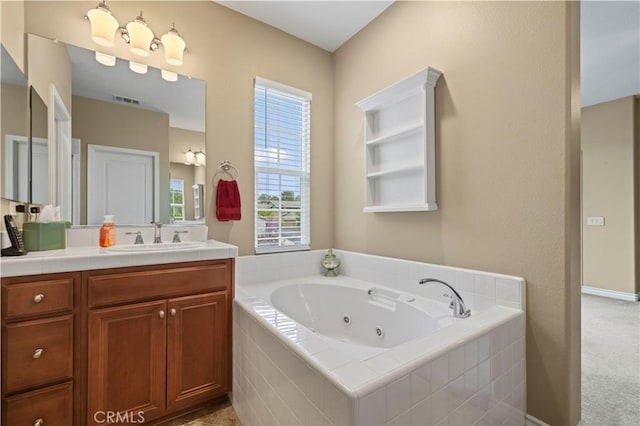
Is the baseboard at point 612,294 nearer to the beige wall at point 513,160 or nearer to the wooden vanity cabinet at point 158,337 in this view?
the beige wall at point 513,160

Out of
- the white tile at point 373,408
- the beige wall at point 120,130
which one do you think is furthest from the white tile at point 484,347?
the beige wall at point 120,130

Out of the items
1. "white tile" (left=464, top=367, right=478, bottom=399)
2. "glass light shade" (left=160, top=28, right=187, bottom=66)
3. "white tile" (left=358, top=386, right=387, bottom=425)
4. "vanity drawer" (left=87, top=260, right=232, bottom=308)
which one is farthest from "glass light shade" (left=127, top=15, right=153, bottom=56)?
"white tile" (left=464, top=367, right=478, bottom=399)

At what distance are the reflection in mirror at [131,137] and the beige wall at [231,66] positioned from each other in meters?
0.11

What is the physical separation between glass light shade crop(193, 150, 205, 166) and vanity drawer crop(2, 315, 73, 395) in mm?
1208

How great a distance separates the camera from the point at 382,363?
0.97 meters

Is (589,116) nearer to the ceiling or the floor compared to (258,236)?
nearer to the ceiling

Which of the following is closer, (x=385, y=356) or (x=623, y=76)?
(x=385, y=356)

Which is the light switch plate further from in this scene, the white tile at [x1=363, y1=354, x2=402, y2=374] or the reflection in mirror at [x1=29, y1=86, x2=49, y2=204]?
the reflection in mirror at [x1=29, y1=86, x2=49, y2=204]

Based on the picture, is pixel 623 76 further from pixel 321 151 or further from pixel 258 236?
pixel 258 236

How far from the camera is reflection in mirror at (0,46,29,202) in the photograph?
134cm

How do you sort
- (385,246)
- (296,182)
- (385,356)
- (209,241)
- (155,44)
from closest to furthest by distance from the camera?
(385,356) → (155,44) → (209,241) → (385,246) → (296,182)

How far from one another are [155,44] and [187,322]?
1850 mm

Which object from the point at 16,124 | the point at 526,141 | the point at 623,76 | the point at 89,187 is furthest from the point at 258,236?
the point at 623,76

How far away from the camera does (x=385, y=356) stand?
1021mm
